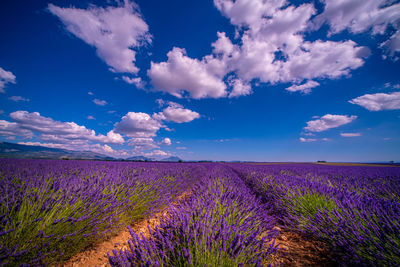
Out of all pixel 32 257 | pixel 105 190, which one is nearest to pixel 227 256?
pixel 32 257

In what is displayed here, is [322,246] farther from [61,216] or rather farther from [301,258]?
[61,216]

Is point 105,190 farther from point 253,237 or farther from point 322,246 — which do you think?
point 322,246

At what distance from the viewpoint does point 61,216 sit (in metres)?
1.54

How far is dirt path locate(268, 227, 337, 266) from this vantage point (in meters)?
1.57

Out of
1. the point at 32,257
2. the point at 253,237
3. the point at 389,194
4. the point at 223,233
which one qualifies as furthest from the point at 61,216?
the point at 389,194

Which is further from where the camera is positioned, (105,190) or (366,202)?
(105,190)

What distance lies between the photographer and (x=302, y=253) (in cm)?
178

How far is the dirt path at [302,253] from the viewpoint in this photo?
1574 mm

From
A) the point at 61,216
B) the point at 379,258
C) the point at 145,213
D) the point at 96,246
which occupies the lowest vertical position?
the point at 96,246

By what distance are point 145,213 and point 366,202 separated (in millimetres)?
3461

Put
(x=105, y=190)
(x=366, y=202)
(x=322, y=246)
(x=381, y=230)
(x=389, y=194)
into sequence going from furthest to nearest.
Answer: (x=389, y=194), (x=105, y=190), (x=366, y=202), (x=322, y=246), (x=381, y=230)

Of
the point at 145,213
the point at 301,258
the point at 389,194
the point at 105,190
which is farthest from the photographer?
the point at 389,194

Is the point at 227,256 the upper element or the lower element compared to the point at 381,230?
lower

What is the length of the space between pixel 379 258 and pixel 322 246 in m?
0.80
